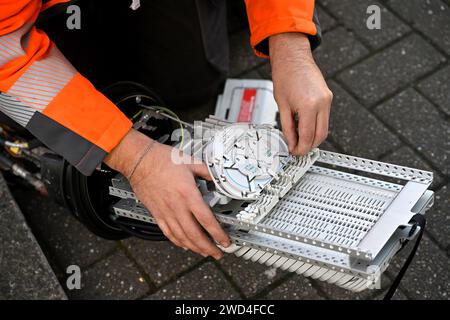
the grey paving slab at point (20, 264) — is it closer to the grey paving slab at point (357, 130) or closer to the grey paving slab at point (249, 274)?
the grey paving slab at point (249, 274)

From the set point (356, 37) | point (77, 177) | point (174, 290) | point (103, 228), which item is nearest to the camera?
point (77, 177)

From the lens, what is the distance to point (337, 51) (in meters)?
3.17

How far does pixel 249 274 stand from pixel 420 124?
3.65 ft

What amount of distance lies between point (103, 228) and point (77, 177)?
257mm

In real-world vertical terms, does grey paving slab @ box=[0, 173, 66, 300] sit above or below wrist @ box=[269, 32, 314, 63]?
below

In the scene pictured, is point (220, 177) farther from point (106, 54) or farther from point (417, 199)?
point (106, 54)

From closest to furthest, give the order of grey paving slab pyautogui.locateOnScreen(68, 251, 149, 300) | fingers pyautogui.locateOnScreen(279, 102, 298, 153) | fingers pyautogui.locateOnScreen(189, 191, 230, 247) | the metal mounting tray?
the metal mounting tray < fingers pyautogui.locateOnScreen(189, 191, 230, 247) < fingers pyautogui.locateOnScreen(279, 102, 298, 153) < grey paving slab pyautogui.locateOnScreen(68, 251, 149, 300)

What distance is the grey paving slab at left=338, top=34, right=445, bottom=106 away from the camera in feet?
9.95

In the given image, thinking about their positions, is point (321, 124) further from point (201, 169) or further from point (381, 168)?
point (201, 169)

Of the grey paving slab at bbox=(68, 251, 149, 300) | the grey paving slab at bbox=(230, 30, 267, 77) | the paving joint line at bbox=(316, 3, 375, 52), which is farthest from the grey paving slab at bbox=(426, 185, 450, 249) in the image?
the grey paving slab at bbox=(68, 251, 149, 300)

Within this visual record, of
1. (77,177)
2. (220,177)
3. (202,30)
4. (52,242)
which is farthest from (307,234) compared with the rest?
(52,242)

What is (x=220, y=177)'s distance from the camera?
6.12ft

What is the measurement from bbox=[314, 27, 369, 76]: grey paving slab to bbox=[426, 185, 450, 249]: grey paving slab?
2.84 ft

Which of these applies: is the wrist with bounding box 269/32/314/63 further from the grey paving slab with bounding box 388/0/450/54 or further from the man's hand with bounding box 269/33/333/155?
the grey paving slab with bounding box 388/0/450/54
